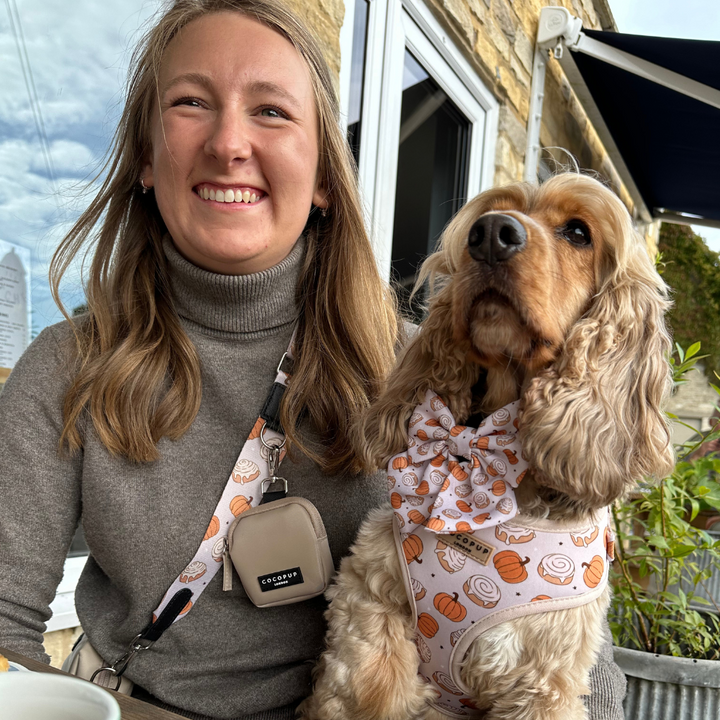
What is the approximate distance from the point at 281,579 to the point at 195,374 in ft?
1.47

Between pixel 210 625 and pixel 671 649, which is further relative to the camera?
pixel 671 649

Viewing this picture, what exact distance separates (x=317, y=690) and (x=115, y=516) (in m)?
0.49

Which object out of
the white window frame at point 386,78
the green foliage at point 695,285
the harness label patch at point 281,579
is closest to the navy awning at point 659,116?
the white window frame at point 386,78

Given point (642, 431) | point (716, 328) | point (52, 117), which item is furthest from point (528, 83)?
point (716, 328)

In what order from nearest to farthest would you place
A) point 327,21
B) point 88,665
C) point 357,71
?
point 88,665 → point 327,21 → point 357,71

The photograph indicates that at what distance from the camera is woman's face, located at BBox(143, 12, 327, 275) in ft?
4.34

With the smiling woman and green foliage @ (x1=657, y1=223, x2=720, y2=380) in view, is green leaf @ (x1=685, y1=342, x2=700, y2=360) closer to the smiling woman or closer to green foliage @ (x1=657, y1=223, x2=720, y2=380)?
the smiling woman

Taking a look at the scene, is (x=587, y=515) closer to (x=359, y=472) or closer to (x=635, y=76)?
(x=359, y=472)

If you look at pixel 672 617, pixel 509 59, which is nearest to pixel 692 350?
pixel 672 617

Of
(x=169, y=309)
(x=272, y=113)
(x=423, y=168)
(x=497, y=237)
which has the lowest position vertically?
(x=169, y=309)

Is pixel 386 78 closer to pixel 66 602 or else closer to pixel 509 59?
pixel 509 59

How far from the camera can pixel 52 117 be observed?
2.07 m

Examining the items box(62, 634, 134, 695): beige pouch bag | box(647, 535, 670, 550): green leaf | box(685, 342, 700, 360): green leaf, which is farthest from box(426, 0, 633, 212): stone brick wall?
box(62, 634, 134, 695): beige pouch bag

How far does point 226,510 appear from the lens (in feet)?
4.29
